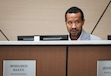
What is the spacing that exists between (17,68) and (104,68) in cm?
40

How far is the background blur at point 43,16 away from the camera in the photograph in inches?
113

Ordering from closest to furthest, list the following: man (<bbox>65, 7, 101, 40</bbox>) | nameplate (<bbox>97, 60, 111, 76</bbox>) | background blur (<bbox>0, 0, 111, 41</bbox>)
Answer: nameplate (<bbox>97, 60, 111, 76</bbox>)
man (<bbox>65, 7, 101, 40</bbox>)
background blur (<bbox>0, 0, 111, 41</bbox>)

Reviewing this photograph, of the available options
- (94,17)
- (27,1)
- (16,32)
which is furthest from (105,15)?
(16,32)

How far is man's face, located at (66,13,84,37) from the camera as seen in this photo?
5.89 ft

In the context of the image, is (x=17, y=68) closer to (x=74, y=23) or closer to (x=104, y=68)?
(x=104, y=68)

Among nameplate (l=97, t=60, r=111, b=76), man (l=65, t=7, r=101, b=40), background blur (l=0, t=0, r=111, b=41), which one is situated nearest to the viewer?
nameplate (l=97, t=60, r=111, b=76)

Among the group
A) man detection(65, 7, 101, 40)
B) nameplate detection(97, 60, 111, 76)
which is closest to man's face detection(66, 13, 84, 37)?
man detection(65, 7, 101, 40)

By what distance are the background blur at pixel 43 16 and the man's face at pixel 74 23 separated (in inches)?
39.9

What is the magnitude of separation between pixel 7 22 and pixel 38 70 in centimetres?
220

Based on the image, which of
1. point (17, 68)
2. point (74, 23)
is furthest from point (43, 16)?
point (17, 68)

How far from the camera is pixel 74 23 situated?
185 cm

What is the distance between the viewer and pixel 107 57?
0.85m

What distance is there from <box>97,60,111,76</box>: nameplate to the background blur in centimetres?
206

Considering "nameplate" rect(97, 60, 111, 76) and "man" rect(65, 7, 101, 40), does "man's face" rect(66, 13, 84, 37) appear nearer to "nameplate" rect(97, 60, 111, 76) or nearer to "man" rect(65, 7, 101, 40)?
"man" rect(65, 7, 101, 40)
